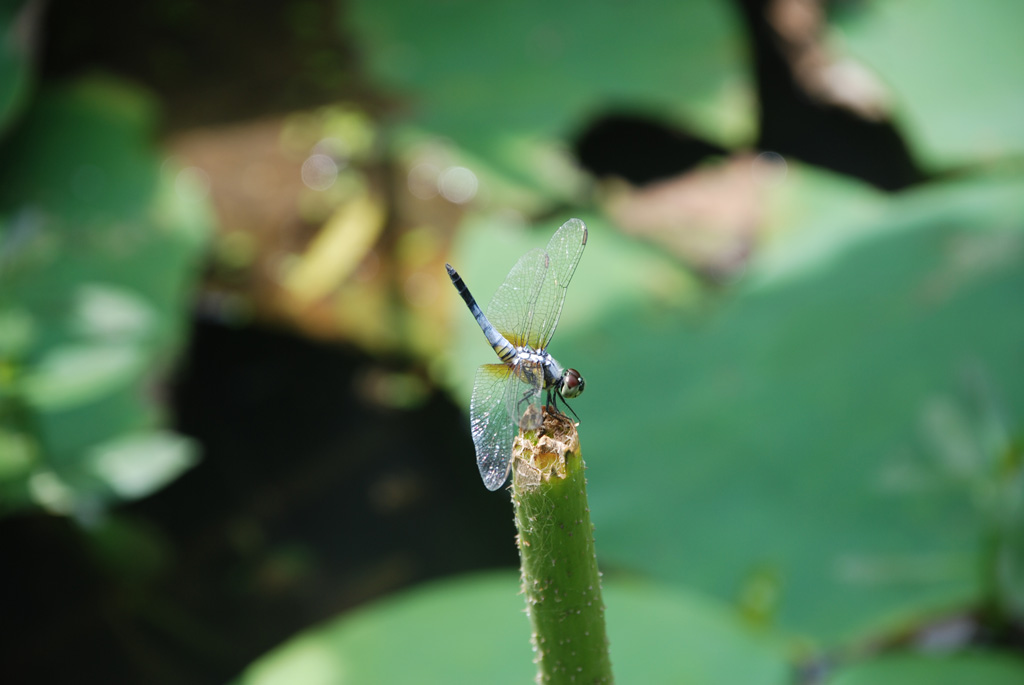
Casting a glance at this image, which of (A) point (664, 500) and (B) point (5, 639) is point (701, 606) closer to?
(A) point (664, 500)

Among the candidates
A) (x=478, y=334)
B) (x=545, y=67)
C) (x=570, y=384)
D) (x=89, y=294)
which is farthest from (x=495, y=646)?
(x=545, y=67)

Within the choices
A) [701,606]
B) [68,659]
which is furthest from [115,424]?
[701,606]

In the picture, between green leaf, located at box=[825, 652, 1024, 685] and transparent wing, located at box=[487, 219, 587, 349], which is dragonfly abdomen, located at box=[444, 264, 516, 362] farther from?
green leaf, located at box=[825, 652, 1024, 685]

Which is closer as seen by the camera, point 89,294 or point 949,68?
point 89,294

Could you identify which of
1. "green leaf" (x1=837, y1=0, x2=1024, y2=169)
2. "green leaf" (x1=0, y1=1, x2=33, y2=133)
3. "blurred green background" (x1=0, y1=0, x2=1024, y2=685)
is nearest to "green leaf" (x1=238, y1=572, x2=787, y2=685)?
"blurred green background" (x1=0, y1=0, x2=1024, y2=685)

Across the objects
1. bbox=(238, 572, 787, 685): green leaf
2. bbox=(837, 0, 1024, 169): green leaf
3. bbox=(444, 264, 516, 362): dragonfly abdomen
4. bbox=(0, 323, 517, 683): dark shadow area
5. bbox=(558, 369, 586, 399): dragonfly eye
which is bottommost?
bbox=(238, 572, 787, 685): green leaf

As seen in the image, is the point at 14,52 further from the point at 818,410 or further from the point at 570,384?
the point at 818,410

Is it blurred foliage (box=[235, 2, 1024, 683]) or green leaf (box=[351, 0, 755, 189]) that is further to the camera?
green leaf (box=[351, 0, 755, 189])
